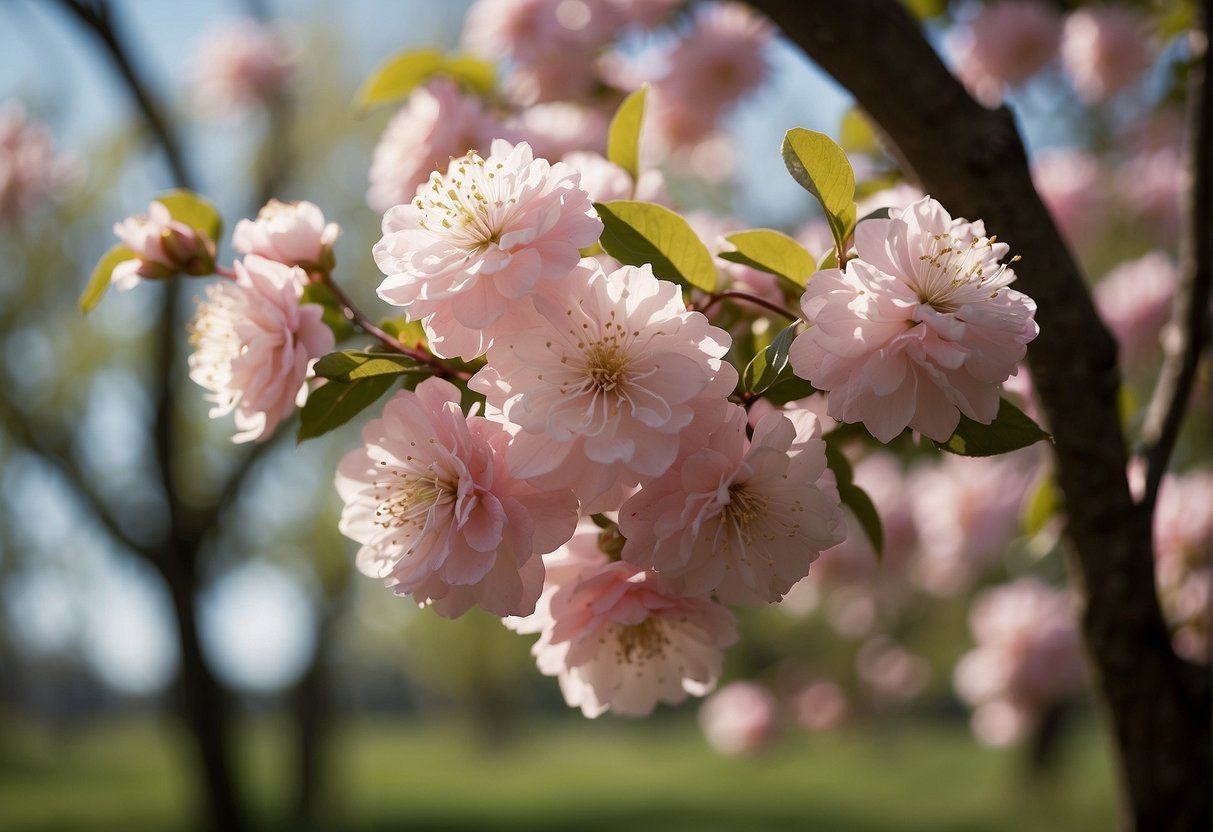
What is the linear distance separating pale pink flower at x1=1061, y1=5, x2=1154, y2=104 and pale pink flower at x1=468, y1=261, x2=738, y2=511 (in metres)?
2.13

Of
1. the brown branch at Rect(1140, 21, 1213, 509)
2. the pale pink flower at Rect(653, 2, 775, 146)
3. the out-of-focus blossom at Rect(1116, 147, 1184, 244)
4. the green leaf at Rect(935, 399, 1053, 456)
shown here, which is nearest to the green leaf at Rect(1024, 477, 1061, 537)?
the brown branch at Rect(1140, 21, 1213, 509)

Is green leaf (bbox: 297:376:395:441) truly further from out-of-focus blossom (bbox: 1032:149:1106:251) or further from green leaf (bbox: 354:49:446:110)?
out-of-focus blossom (bbox: 1032:149:1106:251)

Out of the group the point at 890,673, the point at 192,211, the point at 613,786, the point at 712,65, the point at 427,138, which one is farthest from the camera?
the point at 613,786

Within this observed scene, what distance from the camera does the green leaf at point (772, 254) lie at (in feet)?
2.88

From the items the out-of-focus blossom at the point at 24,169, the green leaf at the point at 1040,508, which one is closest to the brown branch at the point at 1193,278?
the green leaf at the point at 1040,508

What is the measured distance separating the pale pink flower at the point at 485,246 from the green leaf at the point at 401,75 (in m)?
0.82

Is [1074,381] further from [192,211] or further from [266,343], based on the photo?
[192,211]

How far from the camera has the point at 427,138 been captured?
1324 millimetres

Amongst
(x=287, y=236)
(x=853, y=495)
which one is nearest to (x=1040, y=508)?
(x=853, y=495)

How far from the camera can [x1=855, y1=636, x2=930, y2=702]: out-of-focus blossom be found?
4.86m

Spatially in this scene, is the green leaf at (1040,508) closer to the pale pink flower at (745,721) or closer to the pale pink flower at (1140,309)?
the pale pink flower at (1140,309)

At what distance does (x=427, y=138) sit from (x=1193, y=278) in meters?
1.10

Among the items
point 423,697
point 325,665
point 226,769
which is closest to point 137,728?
point 423,697

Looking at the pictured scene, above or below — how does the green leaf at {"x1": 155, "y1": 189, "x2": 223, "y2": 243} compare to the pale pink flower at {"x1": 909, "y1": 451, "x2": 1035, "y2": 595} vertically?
above
